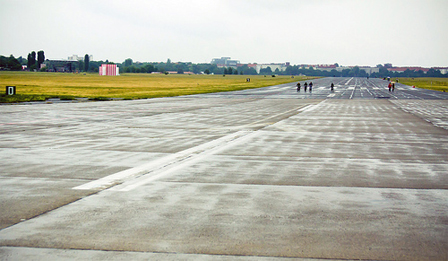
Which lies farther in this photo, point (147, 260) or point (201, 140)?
point (201, 140)

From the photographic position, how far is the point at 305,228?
5809mm

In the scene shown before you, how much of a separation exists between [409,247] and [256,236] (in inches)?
64.9

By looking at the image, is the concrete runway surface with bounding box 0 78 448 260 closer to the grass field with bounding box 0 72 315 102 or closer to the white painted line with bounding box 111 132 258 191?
the white painted line with bounding box 111 132 258 191

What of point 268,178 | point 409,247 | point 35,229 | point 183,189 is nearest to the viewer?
point 409,247

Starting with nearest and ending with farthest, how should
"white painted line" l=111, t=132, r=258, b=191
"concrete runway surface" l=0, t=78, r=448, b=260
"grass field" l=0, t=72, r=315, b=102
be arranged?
1. "concrete runway surface" l=0, t=78, r=448, b=260
2. "white painted line" l=111, t=132, r=258, b=191
3. "grass field" l=0, t=72, r=315, b=102

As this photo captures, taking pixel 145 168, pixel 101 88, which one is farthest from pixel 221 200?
pixel 101 88

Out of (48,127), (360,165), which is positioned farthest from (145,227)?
(48,127)

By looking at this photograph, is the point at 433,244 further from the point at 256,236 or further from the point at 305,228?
→ the point at 256,236

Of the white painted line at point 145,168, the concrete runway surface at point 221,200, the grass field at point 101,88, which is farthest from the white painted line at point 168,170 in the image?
the grass field at point 101,88

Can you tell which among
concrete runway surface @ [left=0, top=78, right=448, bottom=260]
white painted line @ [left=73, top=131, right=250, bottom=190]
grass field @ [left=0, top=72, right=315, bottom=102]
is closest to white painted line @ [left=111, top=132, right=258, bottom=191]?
concrete runway surface @ [left=0, top=78, right=448, bottom=260]

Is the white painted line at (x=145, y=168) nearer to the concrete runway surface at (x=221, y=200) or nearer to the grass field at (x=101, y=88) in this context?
the concrete runway surface at (x=221, y=200)

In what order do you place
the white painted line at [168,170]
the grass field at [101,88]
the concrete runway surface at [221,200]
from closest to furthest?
the concrete runway surface at [221,200], the white painted line at [168,170], the grass field at [101,88]

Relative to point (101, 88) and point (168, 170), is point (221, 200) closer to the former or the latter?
point (168, 170)

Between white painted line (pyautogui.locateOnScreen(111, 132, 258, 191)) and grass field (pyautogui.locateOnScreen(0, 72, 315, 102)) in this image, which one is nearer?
white painted line (pyautogui.locateOnScreen(111, 132, 258, 191))
